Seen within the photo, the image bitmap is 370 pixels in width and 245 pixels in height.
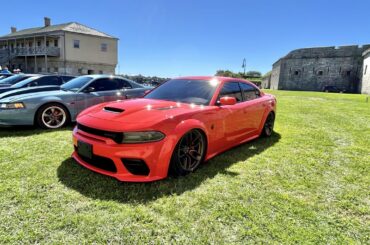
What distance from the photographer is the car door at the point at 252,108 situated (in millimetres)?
4672

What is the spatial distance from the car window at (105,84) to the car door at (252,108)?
3631mm

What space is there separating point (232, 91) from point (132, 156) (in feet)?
7.72

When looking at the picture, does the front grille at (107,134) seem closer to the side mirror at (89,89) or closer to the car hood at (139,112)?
the car hood at (139,112)

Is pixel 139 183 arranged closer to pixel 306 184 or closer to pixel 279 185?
pixel 279 185

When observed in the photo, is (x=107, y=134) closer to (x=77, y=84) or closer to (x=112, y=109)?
(x=112, y=109)

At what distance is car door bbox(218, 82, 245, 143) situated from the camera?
4.06m

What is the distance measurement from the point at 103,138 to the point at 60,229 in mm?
1091

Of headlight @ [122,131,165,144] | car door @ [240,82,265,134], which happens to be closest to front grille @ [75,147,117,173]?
headlight @ [122,131,165,144]

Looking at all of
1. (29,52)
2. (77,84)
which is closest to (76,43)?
(29,52)

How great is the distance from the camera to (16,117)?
5445 mm

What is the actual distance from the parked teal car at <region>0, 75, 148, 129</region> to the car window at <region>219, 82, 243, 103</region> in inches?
135

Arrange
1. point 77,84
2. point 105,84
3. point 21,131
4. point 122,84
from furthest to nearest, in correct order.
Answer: point 122,84
point 105,84
point 77,84
point 21,131

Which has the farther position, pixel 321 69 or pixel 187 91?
pixel 321 69

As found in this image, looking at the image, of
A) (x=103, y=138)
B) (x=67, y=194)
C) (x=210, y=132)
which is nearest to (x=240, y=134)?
(x=210, y=132)
